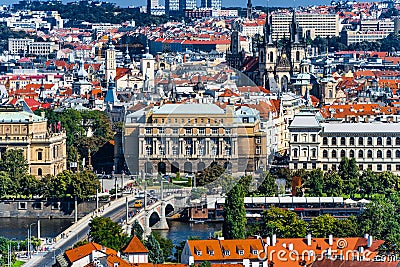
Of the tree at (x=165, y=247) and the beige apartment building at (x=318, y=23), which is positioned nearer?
the tree at (x=165, y=247)

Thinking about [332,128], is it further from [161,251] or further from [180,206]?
[161,251]

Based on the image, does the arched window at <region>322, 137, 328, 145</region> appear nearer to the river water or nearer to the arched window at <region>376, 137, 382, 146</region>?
the arched window at <region>376, 137, 382, 146</region>

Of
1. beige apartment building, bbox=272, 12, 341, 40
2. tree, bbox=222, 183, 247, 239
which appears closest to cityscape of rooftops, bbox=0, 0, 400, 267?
tree, bbox=222, 183, 247, 239

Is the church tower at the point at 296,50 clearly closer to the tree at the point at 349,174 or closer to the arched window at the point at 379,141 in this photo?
the arched window at the point at 379,141

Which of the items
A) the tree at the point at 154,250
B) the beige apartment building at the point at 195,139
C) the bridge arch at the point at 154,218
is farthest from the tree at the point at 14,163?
the tree at the point at 154,250

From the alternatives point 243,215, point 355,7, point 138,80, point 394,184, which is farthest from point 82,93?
point 355,7

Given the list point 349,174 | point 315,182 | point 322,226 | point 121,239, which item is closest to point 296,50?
point 349,174
